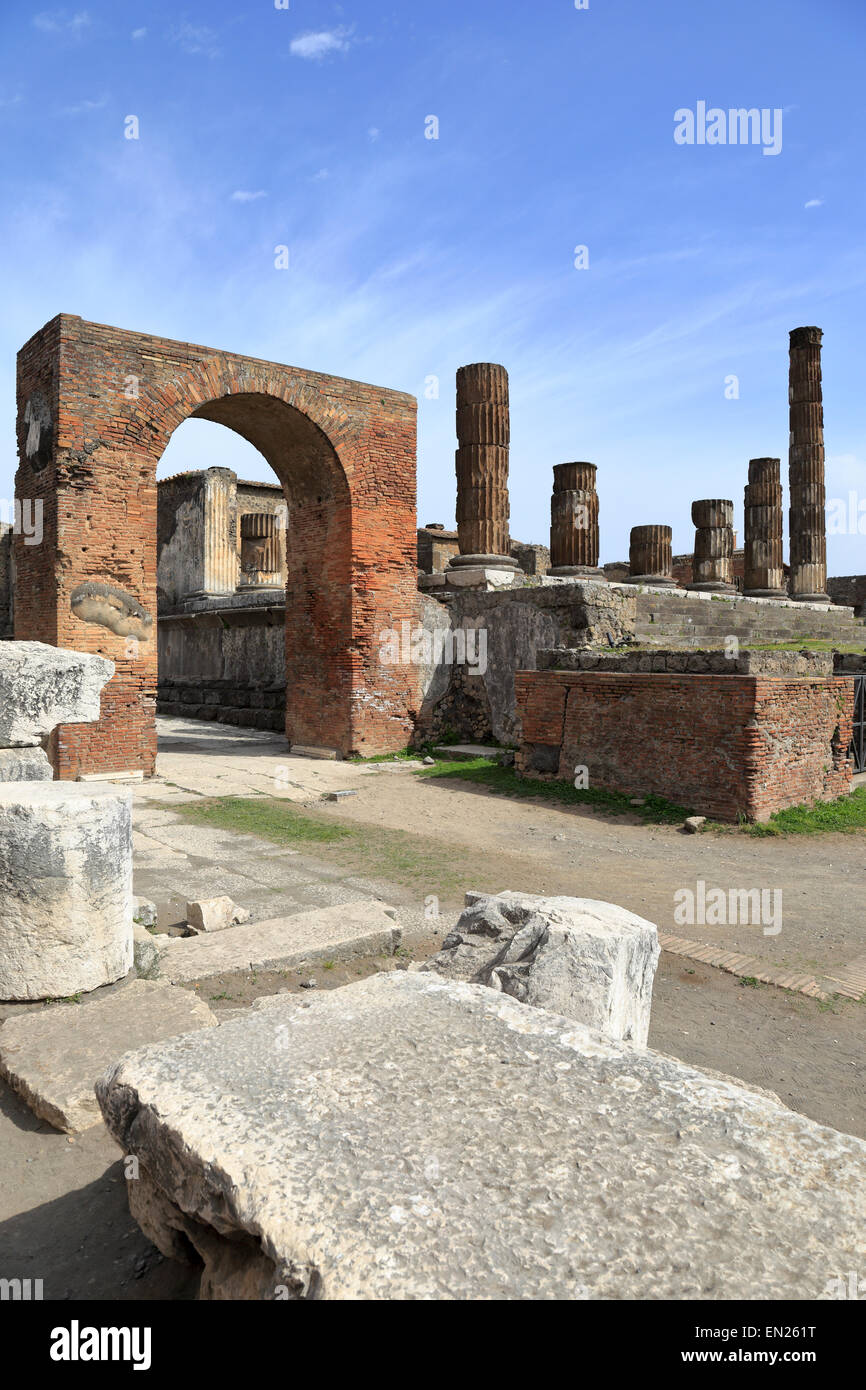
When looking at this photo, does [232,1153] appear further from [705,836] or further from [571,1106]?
[705,836]

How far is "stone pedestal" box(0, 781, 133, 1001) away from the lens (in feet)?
10.7

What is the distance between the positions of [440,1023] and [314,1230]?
800 millimetres

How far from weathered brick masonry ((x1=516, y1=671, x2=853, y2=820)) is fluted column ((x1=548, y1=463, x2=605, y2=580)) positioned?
21.8 ft

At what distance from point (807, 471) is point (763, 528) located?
1.82 metres

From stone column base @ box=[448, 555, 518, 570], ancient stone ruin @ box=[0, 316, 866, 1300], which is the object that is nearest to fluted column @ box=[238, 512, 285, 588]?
stone column base @ box=[448, 555, 518, 570]

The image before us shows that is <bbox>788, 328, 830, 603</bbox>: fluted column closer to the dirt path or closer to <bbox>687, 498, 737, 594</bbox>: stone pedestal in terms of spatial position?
<bbox>687, 498, 737, 594</bbox>: stone pedestal

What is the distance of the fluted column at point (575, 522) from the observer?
1541 centimetres

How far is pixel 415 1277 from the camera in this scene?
1359mm

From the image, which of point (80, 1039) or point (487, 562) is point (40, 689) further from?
point (487, 562)

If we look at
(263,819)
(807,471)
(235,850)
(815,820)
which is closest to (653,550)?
(807,471)

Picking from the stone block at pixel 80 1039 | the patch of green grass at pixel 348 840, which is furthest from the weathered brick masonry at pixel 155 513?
the stone block at pixel 80 1039

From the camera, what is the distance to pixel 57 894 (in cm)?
329

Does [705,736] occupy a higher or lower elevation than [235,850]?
higher

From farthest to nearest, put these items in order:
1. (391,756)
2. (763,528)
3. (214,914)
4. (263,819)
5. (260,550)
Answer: (260,550)
(763,528)
(391,756)
(263,819)
(214,914)
